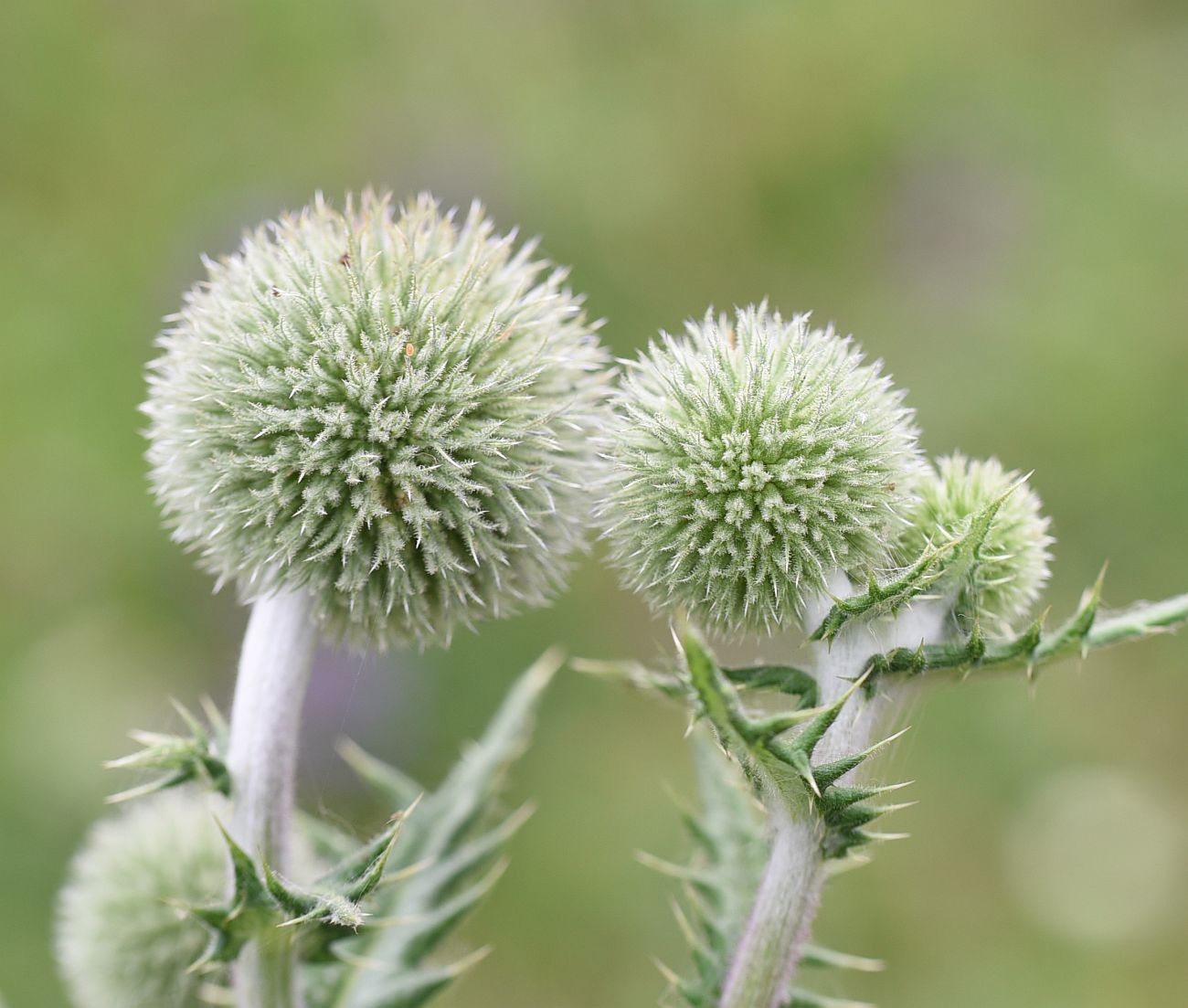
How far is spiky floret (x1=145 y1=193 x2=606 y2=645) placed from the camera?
2.86 meters

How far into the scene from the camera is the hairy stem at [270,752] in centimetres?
307

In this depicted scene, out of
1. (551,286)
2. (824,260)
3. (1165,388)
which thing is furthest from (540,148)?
(551,286)

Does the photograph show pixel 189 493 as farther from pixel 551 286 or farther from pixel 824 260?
pixel 824 260

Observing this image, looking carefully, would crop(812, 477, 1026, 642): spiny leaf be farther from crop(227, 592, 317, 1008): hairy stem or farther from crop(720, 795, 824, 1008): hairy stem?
crop(227, 592, 317, 1008): hairy stem

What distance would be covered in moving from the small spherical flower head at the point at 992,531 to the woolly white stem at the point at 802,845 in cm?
17

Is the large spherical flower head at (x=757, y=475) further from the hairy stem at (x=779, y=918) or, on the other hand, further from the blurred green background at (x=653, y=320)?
the blurred green background at (x=653, y=320)

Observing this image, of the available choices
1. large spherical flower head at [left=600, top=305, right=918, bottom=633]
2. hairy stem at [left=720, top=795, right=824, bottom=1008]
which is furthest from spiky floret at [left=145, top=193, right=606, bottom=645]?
hairy stem at [left=720, top=795, right=824, bottom=1008]

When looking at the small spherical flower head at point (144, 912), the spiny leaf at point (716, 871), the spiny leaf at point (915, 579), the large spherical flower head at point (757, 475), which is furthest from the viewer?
the small spherical flower head at point (144, 912)

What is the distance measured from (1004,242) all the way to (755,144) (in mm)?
2043

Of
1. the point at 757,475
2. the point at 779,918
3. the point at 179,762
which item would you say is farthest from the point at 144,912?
the point at 757,475

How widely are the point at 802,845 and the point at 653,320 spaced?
5936mm

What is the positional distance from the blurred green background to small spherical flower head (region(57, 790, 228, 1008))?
7.95 ft

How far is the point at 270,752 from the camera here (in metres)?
3.09

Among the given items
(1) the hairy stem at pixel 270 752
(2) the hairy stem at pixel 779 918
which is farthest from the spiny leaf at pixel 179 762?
(2) the hairy stem at pixel 779 918
